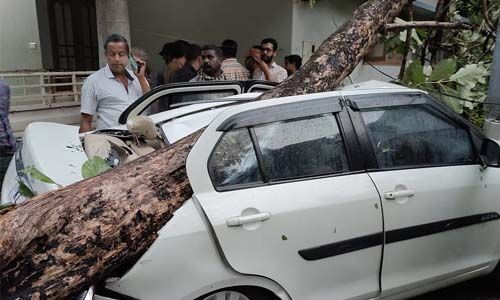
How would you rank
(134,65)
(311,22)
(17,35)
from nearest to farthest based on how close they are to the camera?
1. (134,65)
2. (17,35)
3. (311,22)

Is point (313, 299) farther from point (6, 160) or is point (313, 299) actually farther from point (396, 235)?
point (6, 160)

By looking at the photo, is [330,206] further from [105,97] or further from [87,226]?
[105,97]

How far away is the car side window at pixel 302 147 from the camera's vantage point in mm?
2305

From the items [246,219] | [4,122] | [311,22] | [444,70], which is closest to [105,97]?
[4,122]

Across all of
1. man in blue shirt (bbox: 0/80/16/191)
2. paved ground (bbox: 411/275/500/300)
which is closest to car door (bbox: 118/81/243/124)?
man in blue shirt (bbox: 0/80/16/191)

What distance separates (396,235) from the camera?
2.46 m

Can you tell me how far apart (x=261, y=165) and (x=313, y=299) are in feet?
2.47

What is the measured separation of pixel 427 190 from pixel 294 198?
865mm

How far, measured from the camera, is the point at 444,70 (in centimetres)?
374

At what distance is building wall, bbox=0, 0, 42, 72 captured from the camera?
8500mm

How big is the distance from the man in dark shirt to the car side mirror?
3404 mm

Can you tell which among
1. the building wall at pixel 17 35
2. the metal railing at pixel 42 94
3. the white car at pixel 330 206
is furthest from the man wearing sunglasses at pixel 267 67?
the building wall at pixel 17 35

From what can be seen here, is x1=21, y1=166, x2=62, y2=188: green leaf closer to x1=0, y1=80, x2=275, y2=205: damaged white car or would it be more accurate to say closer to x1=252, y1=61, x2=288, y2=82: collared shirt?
x1=0, y1=80, x2=275, y2=205: damaged white car

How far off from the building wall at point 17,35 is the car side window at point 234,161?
8.00 meters
